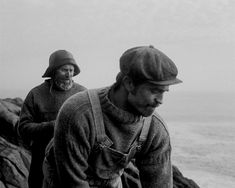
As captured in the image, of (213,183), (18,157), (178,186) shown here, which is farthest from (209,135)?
(18,157)

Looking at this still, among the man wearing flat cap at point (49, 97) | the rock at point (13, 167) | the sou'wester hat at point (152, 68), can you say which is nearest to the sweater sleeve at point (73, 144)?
the sou'wester hat at point (152, 68)

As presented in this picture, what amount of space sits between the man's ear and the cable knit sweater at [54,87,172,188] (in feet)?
0.54

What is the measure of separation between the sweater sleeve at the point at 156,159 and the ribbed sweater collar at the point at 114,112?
204 millimetres

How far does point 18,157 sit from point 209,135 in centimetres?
4454

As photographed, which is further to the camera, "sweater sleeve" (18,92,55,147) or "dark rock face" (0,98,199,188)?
"dark rock face" (0,98,199,188)

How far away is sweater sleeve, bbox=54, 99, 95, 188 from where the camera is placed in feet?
8.64

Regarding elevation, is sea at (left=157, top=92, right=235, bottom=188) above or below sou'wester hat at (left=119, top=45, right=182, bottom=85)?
below

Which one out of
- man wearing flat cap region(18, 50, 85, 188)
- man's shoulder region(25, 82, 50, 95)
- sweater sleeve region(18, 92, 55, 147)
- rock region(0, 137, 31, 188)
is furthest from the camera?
rock region(0, 137, 31, 188)

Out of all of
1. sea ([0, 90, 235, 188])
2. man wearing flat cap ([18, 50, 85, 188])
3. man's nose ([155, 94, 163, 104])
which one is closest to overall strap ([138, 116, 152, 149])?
man's nose ([155, 94, 163, 104])

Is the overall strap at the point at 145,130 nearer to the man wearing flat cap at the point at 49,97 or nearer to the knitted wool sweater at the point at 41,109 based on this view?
the knitted wool sweater at the point at 41,109

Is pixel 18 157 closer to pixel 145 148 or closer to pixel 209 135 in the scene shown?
pixel 145 148

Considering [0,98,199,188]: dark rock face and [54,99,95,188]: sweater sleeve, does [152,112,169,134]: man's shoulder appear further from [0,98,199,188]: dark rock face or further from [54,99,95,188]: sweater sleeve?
[0,98,199,188]: dark rock face

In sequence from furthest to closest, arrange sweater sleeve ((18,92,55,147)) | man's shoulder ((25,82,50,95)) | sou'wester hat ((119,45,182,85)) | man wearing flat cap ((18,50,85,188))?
man's shoulder ((25,82,50,95)), man wearing flat cap ((18,50,85,188)), sweater sleeve ((18,92,55,147)), sou'wester hat ((119,45,182,85))

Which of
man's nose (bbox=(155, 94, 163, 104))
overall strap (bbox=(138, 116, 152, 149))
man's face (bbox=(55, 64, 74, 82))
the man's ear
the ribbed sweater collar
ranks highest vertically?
the man's ear
